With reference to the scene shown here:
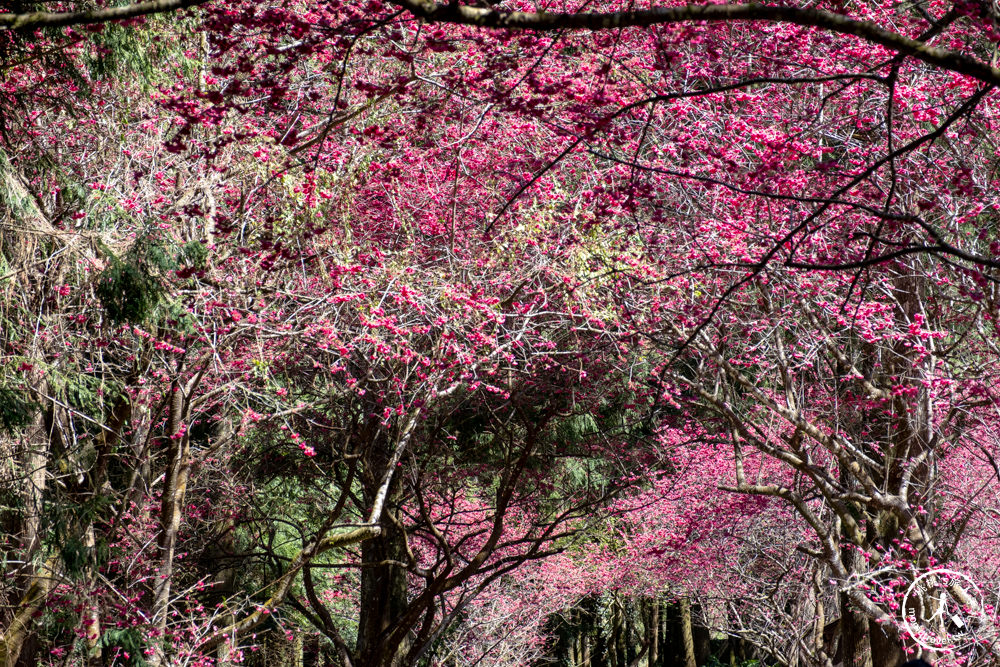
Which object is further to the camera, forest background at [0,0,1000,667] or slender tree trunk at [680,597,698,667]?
slender tree trunk at [680,597,698,667]

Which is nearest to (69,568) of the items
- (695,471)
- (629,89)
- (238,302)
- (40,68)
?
(238,302)

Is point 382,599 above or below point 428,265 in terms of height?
below

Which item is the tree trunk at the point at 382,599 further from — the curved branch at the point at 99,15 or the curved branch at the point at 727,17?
the curved branch at the point at 727,17

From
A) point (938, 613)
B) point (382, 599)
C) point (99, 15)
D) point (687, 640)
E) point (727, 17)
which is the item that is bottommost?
point (687, 640)

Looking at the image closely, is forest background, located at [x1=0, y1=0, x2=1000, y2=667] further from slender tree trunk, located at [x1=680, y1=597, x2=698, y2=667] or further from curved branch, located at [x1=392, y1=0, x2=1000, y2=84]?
slender tree trunk, located at [x1=680, y1=597, x2=698, y2=667]

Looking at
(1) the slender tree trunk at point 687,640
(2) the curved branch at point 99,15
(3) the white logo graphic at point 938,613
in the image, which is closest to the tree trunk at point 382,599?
(3) the white logo graphic at point 938,613

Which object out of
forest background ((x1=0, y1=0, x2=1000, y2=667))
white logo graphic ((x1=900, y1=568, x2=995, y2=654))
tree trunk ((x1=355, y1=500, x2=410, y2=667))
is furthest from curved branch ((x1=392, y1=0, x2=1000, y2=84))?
tree trunk ((x1=355, y1=500, x2=410, y2=667))

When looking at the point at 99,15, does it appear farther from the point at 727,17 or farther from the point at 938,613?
the point at 938,613

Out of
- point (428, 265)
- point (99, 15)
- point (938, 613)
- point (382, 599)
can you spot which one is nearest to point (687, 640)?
point (382, 599)

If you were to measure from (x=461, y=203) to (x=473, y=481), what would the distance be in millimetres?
5710

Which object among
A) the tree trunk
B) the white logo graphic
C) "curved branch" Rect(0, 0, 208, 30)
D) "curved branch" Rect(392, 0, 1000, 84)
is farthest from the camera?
the tree trunk

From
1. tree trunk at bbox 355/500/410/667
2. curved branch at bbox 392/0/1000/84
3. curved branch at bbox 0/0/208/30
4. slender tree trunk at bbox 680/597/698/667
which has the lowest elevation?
slender tree trunk at bbox 680/597/698/667

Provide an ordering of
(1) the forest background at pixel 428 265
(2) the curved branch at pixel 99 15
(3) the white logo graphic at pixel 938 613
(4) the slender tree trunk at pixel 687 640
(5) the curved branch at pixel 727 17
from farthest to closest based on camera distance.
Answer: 1. (4) the slender tree trunk at pixel 687 640
2. (1) the forest background at pixel 428 265
3. (3) the white logo graphic at pixel 938 613
4. (2) the curved branch at pixel 99 15
5. (5) the curved branch at pixel 727 17

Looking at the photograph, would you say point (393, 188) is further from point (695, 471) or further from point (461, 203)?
point (695, 471)
